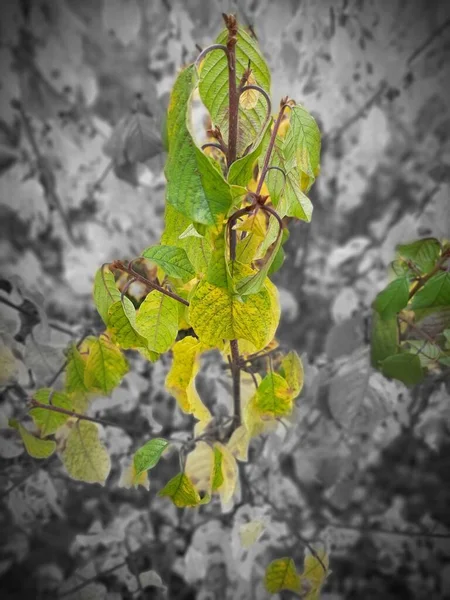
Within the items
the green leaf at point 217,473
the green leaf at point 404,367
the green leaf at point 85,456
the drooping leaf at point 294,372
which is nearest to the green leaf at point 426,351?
the green leaf at point 404,367

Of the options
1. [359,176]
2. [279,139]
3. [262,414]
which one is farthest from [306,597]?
[359,176]

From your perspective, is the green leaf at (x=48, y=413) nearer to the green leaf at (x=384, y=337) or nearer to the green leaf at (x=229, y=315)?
the green leaf at (x=229, y=315)

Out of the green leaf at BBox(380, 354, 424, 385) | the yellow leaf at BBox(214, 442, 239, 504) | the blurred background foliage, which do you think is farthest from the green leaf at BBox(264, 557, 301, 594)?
the green leaf at BBox(380, 354, 424, 385)

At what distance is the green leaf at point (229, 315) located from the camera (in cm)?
33

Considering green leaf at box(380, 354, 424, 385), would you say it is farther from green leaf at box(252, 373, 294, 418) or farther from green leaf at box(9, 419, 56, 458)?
green leaf at box(9, 419, 56, 458)

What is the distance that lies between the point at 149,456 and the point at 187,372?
0.08 meters

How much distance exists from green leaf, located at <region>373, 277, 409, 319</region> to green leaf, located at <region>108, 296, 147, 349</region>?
0.25 metres

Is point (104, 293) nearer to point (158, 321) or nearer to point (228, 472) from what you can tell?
point (158, 321)

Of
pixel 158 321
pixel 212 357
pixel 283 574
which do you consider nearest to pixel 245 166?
pixel 158 321

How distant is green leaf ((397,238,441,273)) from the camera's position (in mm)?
499

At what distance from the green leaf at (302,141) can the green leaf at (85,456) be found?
34 centimetres

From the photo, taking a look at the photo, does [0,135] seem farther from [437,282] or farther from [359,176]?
[437,282]

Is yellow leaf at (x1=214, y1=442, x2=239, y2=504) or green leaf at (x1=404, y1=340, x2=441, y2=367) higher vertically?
green leaf at (x1=404, y1=340, x2=441, y2=367)

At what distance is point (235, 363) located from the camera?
45 centimetres
